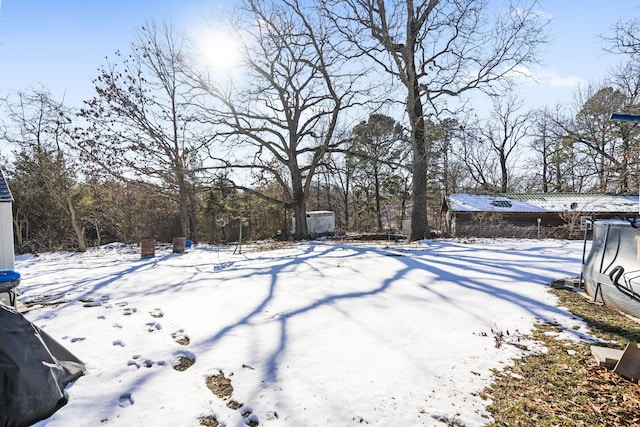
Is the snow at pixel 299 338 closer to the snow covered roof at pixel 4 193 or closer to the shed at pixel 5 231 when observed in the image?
the shed at pixel 5 231

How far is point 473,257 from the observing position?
7141mm

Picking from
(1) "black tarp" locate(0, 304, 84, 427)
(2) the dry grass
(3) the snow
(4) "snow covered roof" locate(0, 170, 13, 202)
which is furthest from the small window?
(1) "black tarp" locate(0, 304, 84, 427)

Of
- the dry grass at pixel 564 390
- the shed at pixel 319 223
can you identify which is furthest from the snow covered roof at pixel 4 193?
the shed at pixel 319 223

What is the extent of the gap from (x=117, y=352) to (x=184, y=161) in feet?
41.1

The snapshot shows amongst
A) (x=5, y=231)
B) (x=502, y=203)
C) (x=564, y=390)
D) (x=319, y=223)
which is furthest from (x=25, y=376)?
(x=502, y=203)

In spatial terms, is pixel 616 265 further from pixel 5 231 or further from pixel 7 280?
pixel 5 231

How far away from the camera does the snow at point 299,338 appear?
2.10 meters

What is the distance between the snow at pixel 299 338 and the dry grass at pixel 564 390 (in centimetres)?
13

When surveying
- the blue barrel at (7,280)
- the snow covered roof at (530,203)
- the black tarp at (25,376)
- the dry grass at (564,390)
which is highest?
the snow covered roof at (530,203)

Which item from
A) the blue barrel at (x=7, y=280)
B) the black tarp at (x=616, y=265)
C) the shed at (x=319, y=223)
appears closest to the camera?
the black tarp at (x=616, y=265)

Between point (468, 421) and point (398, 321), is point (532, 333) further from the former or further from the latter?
point (468, 421)

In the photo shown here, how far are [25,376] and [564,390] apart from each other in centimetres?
346

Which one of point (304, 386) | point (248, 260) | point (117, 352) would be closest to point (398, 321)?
point (304, 386)

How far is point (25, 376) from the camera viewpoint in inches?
77.1
